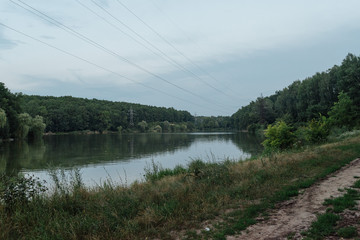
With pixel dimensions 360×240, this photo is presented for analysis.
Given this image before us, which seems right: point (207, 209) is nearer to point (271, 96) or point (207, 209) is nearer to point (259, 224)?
point (259, 224)

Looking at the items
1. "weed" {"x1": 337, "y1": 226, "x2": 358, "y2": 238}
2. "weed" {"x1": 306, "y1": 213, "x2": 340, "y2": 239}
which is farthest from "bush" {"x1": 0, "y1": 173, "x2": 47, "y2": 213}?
"weed" {"x1": 337, "y1": 226, "x2": 358, "y2": 238}

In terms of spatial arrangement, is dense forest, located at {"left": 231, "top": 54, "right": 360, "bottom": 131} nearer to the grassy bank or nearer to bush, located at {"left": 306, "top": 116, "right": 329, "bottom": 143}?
bush, located at {"left": 306, "top": 116, "right": 329, "bottom": 143}

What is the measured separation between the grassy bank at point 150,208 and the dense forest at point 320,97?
2441 centimetres

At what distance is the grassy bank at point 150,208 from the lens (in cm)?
545

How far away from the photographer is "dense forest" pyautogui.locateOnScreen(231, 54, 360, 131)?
1859 inches

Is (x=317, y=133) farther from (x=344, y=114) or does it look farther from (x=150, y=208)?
(x=150, y=208)

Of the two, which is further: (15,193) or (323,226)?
(15,193)

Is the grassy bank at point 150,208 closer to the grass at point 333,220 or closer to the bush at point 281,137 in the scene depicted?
the grass at point 333,220

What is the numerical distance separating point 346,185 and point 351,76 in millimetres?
53951

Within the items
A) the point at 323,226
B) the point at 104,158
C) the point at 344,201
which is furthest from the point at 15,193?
the point at 104,158

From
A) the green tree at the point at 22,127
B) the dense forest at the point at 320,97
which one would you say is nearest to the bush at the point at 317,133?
the dense forest at the point at 320,97

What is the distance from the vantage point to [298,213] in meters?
5.86

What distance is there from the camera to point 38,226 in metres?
6.08

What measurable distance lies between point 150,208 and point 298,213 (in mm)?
3553
